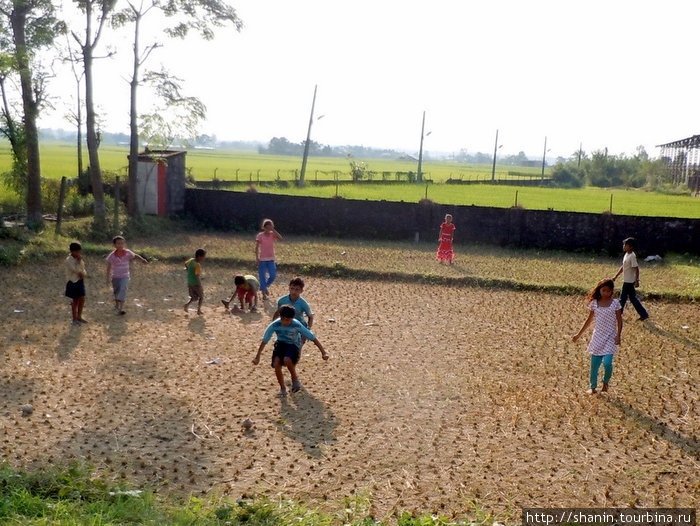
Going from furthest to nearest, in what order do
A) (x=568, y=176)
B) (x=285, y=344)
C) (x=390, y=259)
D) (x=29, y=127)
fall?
1. (x=568, y=176)
2. (x=29, y=127)
3. (x=390, y=259)
4. (x=285, y=344)

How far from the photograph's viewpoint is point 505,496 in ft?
20.8

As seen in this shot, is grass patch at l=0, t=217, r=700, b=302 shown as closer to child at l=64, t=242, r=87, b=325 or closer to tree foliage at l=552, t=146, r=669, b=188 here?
child at l=64, t=242, r=87, b=325

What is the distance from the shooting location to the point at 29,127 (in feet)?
67.1

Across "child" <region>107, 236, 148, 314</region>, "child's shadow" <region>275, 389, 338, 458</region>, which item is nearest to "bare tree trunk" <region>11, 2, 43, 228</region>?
"child" <region>107, 236, 148, 314</region>

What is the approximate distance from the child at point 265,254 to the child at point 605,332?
6.58m

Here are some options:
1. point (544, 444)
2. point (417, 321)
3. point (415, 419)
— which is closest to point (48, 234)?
point (417, 321)

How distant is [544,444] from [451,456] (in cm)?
105

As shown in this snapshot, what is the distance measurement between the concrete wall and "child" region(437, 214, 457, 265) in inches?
188

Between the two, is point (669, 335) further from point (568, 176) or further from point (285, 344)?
point (568, 176)

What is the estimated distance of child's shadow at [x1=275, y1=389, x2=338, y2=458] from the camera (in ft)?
24.4

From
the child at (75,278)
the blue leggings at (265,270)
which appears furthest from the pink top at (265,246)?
the child at (75,278)

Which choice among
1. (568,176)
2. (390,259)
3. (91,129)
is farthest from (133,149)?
(568,176)

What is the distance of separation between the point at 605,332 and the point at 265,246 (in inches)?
275

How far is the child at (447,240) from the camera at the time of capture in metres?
18.8
